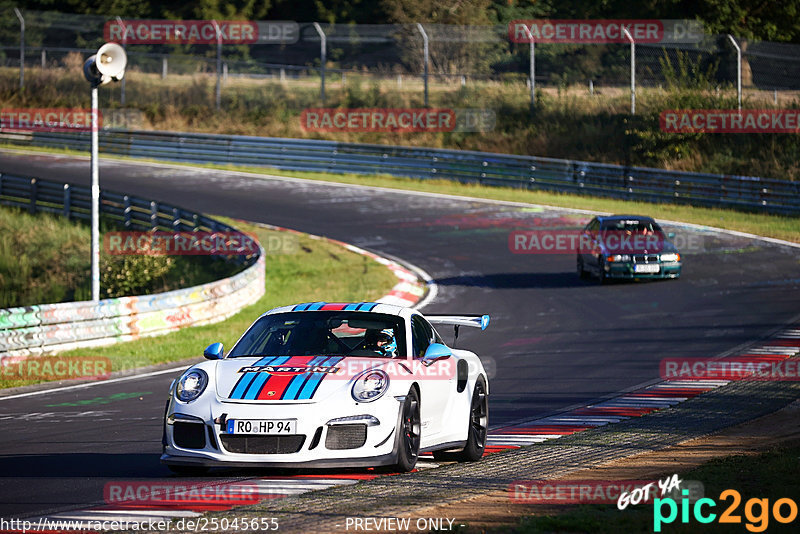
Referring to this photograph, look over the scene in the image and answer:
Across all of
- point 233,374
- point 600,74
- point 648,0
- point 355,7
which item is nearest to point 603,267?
point 233,374

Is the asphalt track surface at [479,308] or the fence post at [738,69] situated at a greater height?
the fence post at [738,69]

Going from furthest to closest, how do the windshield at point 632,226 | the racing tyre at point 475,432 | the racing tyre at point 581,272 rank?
the racing tyre at point 581,272, the windshield at point 632,226, the racing tyre at point 475,432

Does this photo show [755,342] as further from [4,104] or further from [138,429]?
[4,104]

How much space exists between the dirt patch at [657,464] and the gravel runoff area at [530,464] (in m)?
0.15

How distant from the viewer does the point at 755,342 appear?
55.3ft

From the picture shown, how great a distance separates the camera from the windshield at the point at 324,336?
346 inches

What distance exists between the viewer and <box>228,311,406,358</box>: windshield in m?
8.79

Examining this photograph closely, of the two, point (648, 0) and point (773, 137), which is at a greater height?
point (648, 0)

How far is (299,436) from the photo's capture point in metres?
7.65

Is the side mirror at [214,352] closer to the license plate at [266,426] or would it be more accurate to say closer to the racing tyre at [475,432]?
the license plate at [266,426]

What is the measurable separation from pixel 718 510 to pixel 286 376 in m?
3.14

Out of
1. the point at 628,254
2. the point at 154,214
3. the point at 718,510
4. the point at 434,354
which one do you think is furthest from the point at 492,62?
the point at 718,510

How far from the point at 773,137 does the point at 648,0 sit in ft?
38.8

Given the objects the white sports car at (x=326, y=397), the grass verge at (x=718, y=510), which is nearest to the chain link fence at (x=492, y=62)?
the white sports car at (x=326, y=397)
